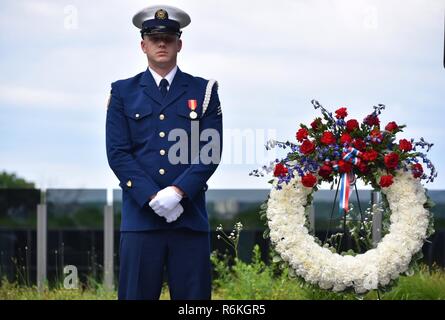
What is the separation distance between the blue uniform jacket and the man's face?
127mm

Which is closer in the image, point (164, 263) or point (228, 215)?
point (164, 263)

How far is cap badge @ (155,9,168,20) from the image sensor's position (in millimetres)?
5941

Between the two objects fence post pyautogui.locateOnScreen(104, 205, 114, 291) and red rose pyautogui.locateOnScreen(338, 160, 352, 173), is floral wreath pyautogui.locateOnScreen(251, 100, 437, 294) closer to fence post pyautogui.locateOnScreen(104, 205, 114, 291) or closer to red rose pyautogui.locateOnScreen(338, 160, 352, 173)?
red rose pyautogui.locateOnScreen(338, 160, 352, 173)

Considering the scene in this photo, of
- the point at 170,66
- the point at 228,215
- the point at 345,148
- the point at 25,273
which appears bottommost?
the point at 25,273

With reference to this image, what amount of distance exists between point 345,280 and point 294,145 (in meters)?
1.01

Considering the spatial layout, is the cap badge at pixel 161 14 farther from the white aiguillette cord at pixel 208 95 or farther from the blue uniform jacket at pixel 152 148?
the white aiguillette cord at pixel 208 95

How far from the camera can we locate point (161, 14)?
5.95 m

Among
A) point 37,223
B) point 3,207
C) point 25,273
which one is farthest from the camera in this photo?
point 3,207

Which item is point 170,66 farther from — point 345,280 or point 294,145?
point 345,280

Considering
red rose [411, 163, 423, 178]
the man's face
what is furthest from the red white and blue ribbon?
the man's face

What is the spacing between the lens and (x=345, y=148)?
5.92 metres

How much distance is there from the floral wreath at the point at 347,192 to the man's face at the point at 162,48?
36.8 inches
